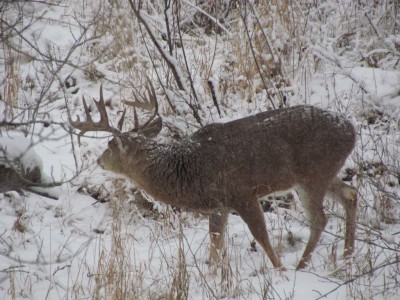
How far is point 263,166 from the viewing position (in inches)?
244

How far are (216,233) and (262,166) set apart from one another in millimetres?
785

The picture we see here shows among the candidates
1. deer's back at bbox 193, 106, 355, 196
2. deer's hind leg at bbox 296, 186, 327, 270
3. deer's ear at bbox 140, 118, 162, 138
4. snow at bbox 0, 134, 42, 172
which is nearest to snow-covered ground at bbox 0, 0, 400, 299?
snow at bbox 0, 134, 42, 172

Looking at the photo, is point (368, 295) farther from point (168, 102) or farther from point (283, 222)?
point (168, 102)

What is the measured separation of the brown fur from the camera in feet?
20.3

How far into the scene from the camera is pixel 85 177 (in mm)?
8078

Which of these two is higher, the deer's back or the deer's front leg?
the deer's back

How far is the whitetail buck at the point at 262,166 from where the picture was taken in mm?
6184

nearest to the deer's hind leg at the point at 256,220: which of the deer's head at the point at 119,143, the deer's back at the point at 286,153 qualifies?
the deer's back at the point at 286,153

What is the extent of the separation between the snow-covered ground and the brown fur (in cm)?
28

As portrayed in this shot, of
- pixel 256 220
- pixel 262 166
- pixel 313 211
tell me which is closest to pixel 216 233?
pixel 256 220

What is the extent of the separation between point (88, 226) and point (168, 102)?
1941mm

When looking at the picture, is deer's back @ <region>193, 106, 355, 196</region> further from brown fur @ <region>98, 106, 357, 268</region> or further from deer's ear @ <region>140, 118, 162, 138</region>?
deer's ear @ <region>140, 118, 162, 138</region>

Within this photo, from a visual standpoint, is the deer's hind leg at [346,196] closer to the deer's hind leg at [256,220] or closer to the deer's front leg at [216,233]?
the deer's hind leg at [256,220]

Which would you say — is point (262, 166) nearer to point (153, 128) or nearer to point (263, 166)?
point (263, 166)
